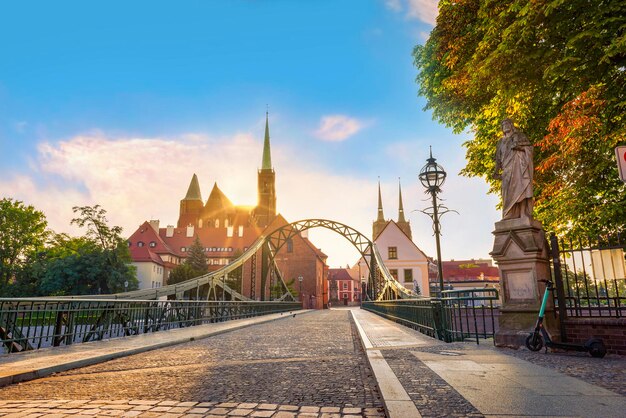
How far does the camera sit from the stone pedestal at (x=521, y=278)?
670cm

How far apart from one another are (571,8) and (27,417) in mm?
9159

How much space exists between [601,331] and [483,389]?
3723 mm

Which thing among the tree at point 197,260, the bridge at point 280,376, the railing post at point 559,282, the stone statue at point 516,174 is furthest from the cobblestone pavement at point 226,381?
the tree at point 197,260

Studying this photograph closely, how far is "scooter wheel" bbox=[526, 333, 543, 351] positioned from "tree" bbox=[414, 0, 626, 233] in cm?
430

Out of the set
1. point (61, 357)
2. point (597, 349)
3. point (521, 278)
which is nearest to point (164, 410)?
point (61, 357)

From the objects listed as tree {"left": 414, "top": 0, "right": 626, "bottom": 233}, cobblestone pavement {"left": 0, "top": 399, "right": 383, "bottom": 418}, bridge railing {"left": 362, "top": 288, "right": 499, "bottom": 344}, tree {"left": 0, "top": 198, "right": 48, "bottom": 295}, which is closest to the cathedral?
tree {"left": 0, "top": 198, "right": 48, "bottom": 295}

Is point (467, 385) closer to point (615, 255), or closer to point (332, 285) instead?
point (615, 255)

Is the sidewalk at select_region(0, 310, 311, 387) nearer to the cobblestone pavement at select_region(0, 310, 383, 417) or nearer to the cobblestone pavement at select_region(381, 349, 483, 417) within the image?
the cobblestone pavement at select_region(0, 310, 383, 417)

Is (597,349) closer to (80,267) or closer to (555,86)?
(555,86)

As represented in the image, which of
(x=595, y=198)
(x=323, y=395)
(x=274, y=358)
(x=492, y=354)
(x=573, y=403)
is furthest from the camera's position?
(x=595, y=198)

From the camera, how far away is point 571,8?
22.7 ft

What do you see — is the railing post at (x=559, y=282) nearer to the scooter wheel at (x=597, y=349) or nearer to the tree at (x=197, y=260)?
the scooter wheel at (x=597, y=349)

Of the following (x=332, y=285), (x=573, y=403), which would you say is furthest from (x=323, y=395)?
(x=332, y=285)

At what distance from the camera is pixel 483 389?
3.73m
